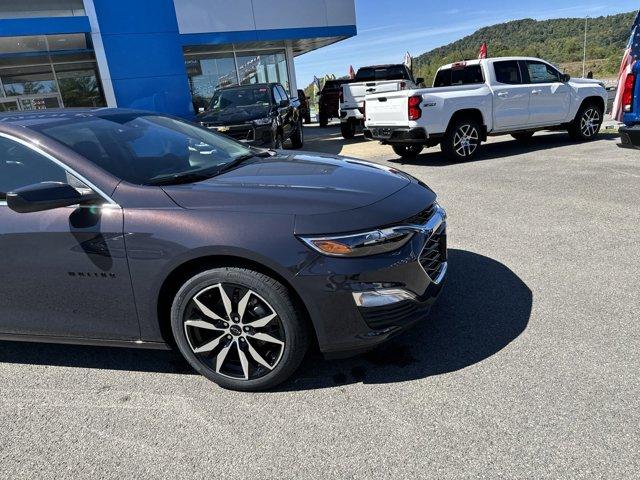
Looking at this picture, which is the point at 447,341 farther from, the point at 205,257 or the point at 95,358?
the point at 95,358

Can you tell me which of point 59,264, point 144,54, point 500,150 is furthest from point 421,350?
point 144,54

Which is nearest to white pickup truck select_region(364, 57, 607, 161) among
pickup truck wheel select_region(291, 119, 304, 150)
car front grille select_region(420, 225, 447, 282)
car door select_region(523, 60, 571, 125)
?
car door select_region(523, 60, 571, 125)

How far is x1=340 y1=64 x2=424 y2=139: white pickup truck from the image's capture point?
1412 centimetres

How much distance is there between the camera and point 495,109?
31.4ft

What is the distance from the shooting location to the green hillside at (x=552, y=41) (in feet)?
243

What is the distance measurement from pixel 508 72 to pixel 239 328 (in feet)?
30.2

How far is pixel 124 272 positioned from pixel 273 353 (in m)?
0.95

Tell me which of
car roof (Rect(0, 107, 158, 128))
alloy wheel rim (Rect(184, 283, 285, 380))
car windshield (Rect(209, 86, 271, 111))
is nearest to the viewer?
alloy wheel rim (Rect(184, 283, 285, 380))

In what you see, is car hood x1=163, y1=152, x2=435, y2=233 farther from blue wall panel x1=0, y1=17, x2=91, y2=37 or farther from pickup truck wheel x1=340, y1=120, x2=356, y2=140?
blue wall panel x1=0, y1=17, x2=91, y2=37

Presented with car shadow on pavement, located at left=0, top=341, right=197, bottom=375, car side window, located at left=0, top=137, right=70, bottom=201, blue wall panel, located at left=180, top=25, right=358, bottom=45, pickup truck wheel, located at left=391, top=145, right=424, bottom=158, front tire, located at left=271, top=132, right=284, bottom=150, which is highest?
blue wall panel, located at left=180, top=25, right=358, bottom=45

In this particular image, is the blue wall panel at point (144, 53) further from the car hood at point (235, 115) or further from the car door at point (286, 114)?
the car hood at point (235, 115)

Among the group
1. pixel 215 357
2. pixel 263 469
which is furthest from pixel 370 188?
pixel 263 469

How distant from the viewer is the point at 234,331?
2.72m

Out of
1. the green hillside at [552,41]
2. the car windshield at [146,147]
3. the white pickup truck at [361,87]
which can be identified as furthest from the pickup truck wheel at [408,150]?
the green hillside at [552,41]
